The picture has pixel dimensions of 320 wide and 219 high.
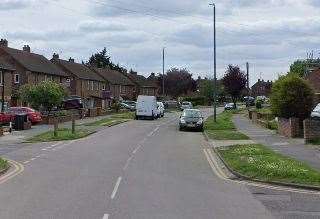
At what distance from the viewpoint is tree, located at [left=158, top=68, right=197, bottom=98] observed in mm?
144375

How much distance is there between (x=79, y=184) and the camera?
1748 cm

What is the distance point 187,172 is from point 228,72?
7586 cm

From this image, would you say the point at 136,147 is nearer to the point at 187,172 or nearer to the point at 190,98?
the point at 187,172

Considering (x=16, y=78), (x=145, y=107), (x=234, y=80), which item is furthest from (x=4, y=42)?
(x=234, y=80)

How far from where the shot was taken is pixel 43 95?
56.1 meters

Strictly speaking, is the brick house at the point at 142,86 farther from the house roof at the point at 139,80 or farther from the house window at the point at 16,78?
the house window at the point at 16,78

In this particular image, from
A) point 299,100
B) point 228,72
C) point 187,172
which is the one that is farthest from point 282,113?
point 228,72

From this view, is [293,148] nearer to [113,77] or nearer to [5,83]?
[5,83]

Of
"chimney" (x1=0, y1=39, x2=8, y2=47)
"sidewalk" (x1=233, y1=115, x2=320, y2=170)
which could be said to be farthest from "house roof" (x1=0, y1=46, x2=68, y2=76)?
"sidewalk" (x1=233, y1=115, x2=320, y2=170)

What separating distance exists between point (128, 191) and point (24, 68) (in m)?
Result: 55.9

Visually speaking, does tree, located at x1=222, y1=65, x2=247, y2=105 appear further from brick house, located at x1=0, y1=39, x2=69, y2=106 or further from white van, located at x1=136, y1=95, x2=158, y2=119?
white van, located at x1=136, y1=95, x2=158, y2=119

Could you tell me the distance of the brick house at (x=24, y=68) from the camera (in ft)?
224

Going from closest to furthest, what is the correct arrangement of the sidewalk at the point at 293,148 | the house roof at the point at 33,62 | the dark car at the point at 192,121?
the sidewalk at the point at 293,148 → the dark car at the point at 192,121 → the house roof at the point at 33,62

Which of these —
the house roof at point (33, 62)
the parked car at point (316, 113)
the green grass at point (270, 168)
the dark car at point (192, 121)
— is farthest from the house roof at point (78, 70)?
the green grass at point (270, 168)
